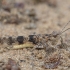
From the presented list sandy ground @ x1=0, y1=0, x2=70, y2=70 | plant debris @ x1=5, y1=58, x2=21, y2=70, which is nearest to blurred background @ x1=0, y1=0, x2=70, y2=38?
sandy ground @ x1=0, y1=0, x2=70, y2=70

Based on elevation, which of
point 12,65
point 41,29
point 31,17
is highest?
point 31,17

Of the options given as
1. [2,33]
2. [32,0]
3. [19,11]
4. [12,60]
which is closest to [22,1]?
[32,0]

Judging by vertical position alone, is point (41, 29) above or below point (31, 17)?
below

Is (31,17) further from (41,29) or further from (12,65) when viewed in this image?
(12,65)

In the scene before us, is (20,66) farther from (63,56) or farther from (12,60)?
(63,56)

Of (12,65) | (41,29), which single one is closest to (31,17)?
(41,29)

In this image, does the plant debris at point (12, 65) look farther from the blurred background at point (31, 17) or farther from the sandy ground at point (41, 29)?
the blurred background at point (31, 17)

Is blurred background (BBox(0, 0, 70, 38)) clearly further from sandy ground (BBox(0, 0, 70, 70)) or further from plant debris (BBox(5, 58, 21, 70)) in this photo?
plant debris (BBox(5, 58, 21, 70))
